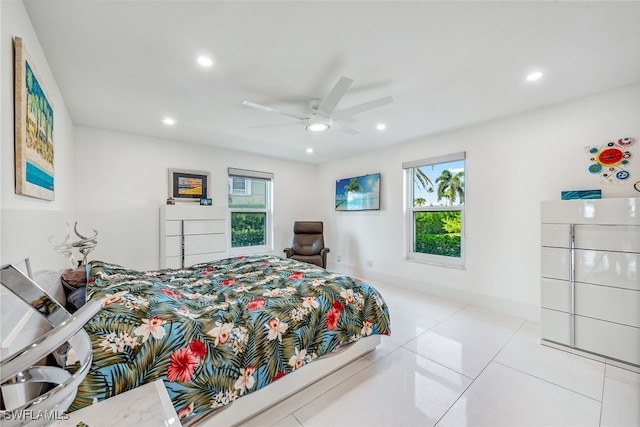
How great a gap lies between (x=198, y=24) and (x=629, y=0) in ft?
7.95

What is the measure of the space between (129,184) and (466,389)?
437cm

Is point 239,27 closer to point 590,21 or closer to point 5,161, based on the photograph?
point 5,161

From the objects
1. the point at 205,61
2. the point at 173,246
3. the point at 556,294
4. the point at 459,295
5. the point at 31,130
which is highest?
the point at 205,61

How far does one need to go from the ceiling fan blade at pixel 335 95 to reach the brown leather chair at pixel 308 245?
274 cm

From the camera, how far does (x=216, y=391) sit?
129 cm

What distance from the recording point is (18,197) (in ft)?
4.30

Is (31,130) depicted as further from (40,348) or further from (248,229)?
(248,229)

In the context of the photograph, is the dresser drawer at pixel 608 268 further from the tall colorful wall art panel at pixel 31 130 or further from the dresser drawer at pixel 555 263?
the tall colorful wall art panel at pixel 31 130

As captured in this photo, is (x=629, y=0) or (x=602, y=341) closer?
(x=629, y=0)

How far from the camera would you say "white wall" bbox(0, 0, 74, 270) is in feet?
3.67

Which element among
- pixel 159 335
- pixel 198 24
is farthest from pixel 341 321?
pixel 198 24

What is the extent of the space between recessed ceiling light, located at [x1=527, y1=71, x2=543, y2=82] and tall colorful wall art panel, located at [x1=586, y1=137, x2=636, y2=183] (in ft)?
3.30

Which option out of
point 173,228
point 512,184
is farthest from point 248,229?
point 512,184

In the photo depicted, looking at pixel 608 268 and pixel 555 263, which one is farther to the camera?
pixel 555 263
